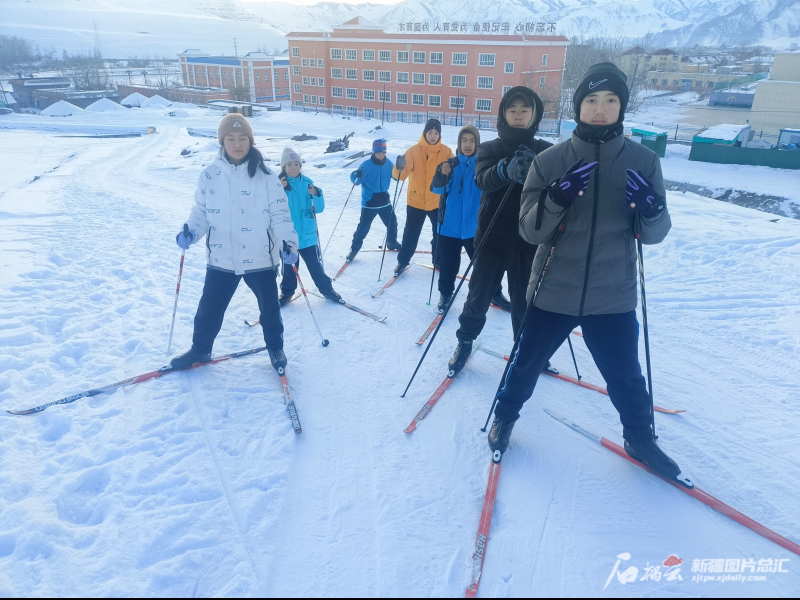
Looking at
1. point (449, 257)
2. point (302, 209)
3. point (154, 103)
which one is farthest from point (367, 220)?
point (154, 103)

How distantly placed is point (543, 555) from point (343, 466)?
3.64ft

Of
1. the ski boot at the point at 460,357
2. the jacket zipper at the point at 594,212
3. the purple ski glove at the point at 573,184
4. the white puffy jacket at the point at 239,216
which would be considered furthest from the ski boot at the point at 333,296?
the purple ski glove at the point at 573,184

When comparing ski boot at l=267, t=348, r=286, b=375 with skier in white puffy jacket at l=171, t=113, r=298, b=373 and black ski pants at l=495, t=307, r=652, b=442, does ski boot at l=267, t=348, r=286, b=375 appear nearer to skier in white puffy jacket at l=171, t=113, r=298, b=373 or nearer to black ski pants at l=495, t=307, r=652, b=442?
skier in white puffy jacket at l=171, t=113, r=298, b=373

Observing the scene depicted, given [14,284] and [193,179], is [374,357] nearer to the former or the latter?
[14,284]

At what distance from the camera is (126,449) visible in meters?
2.67

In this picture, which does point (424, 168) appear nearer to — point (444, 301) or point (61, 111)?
point (444, 301)

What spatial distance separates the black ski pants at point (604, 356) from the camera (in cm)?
229

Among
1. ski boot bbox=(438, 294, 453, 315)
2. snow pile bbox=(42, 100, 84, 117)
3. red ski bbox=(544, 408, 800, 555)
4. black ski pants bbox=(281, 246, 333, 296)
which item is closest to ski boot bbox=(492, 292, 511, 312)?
ski boot bbox=(438, 294, 453, 315)

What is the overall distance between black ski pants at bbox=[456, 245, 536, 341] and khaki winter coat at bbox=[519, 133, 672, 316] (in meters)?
0.77

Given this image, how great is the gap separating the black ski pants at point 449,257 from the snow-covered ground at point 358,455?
42 centimetres

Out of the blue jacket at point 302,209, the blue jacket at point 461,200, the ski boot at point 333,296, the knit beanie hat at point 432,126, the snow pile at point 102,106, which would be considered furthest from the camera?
the snow pile at point 102,106

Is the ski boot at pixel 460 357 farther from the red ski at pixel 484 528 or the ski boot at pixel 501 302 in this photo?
the ski boot at pixel 501 302

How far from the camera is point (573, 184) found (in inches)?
79.4

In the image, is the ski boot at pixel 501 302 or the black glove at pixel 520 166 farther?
the ski boot at pixel 501 302
